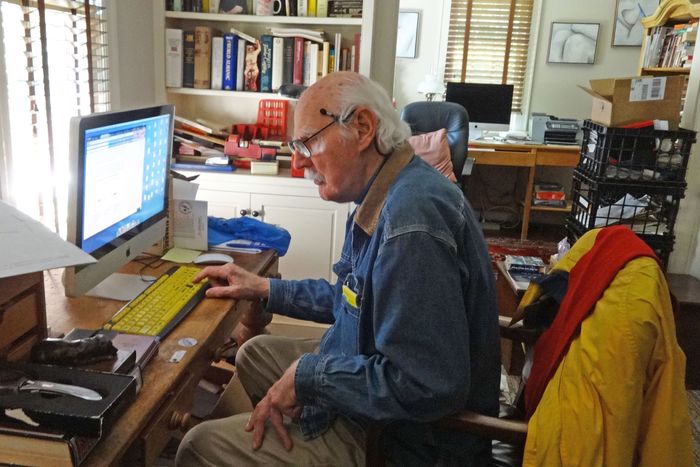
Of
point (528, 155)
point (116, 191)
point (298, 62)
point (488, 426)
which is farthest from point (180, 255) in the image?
point (528, 155)

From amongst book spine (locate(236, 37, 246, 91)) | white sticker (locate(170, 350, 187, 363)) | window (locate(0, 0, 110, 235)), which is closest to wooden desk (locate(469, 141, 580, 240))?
book spine (locate(236, 37, 246, 91))

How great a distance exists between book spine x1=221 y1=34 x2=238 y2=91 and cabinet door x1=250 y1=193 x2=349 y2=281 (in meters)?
0.61

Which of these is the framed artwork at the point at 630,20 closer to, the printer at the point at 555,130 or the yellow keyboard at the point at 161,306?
the printer at the point at 555,130

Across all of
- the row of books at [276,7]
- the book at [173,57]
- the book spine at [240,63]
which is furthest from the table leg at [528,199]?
the book at [173,57]

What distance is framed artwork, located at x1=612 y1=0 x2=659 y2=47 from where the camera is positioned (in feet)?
16.9

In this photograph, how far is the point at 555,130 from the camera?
4.91 metres

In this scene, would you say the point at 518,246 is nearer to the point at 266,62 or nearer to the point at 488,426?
the point at 266,62

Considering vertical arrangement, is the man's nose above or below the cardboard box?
below

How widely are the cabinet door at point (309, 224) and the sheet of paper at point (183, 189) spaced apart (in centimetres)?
105

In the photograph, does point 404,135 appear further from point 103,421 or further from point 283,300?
point 103,421

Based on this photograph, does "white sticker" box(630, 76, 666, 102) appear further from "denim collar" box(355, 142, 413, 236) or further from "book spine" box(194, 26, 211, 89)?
"book spine" box(194, 26, 211, 89)

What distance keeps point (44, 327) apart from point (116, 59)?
1.77 meters

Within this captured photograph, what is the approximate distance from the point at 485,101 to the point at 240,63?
279 centimetres

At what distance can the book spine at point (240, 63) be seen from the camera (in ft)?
9.81
